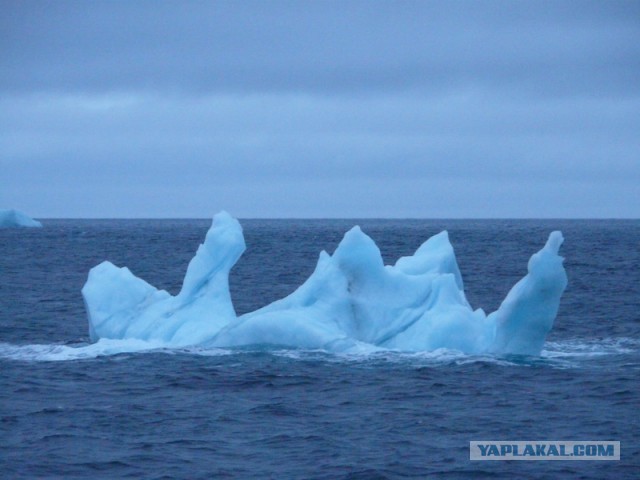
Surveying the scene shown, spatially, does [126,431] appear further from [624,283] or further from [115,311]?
[624,283]

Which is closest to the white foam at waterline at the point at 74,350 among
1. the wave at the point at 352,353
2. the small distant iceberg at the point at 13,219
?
the wave at the point at 352,353

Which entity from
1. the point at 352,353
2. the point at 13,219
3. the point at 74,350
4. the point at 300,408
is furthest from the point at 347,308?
the point at 13,219

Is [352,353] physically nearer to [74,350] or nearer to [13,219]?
[74,350]

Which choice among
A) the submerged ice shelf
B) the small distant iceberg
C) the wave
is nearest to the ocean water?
the wave

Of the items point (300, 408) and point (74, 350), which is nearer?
point (300, 408)

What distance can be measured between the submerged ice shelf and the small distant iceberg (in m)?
82.2

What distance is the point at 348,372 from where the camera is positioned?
661 inches

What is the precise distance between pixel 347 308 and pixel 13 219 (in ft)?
307

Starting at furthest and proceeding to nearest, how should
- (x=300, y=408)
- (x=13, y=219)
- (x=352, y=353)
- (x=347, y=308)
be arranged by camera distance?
(x=13, y=219)
(x=347, y=308)
(x=352, y=353)
(x=300, y=408)

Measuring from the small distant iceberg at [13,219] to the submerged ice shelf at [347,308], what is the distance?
82.2m

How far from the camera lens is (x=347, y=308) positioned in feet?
63.3

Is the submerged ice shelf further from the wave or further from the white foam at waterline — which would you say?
the white foam at waterline

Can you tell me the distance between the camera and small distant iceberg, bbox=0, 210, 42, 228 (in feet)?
331

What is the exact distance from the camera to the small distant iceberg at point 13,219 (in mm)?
100750
